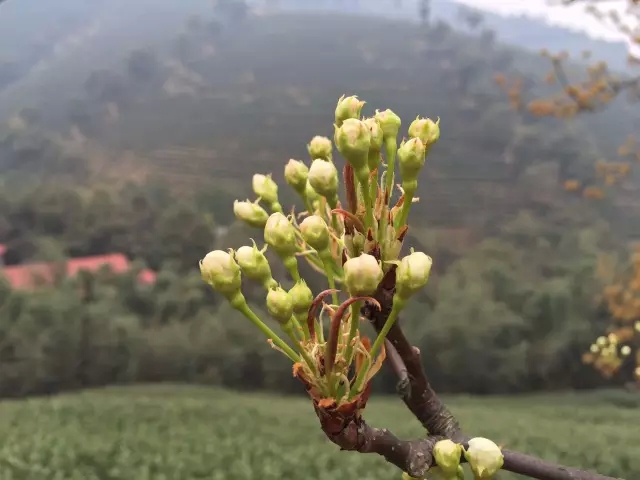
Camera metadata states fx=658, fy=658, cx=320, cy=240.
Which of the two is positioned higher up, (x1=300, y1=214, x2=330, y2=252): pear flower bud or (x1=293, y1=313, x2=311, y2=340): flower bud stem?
(x1=300, y1=214, x2=330, y2=252): pear flower bud

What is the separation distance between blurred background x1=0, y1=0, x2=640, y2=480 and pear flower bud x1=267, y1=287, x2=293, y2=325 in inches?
34.5

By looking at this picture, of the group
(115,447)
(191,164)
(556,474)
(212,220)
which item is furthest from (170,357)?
(556,474)

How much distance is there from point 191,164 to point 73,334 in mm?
5694

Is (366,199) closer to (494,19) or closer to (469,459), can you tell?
(469,459)

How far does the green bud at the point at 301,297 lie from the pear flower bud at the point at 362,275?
0.16ft

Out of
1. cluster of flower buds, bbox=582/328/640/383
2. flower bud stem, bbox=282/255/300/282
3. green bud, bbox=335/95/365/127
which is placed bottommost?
cluster of flower buds, bbox=582/328/640/383

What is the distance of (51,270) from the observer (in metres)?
7.91

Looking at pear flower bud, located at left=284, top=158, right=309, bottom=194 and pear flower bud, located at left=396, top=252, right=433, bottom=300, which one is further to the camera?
pear flower bud, located at left=284, top=158, right=309, bottom=194

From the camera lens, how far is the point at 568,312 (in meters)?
7.66

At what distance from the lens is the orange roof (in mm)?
7660

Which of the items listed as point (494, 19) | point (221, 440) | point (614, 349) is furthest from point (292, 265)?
point (494, 19)

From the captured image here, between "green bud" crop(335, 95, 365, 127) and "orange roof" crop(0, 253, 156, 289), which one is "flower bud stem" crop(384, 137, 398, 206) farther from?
"orange roof" crop(0, 253, 156, 289)

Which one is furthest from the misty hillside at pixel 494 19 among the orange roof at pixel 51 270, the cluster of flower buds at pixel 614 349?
the cluster of flower buds at pixel 614 349

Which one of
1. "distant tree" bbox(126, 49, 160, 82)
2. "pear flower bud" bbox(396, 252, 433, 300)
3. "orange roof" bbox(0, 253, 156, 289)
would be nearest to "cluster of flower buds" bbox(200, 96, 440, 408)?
"pear flower bud" bbox(396, 252, 433, 300)
